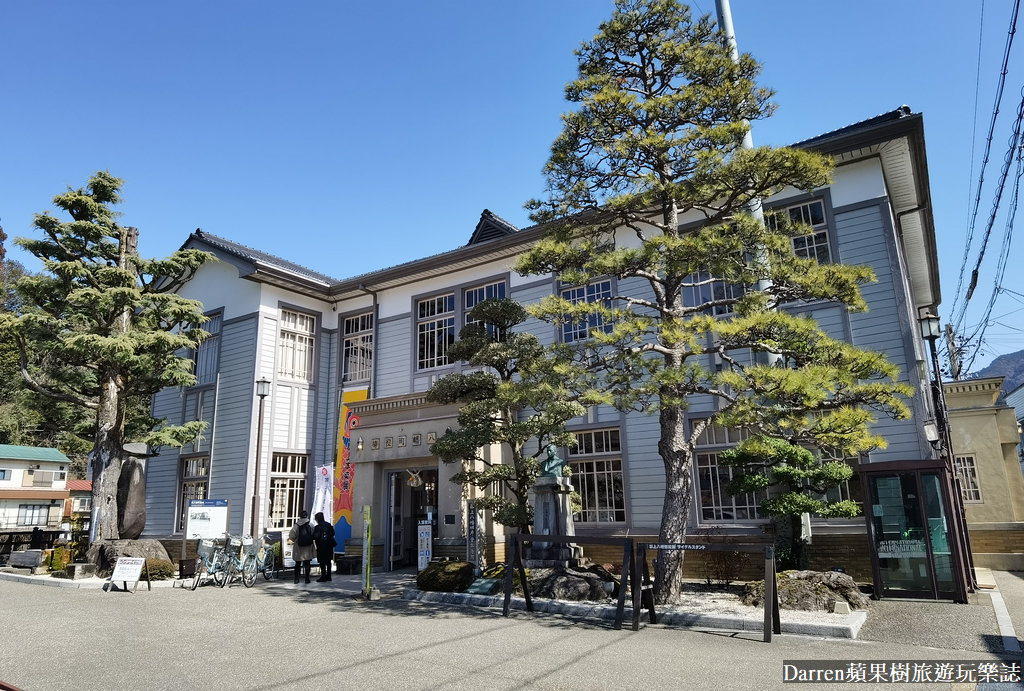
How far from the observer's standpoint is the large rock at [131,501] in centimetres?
1658

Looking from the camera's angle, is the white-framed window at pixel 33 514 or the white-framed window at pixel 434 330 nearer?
the white-framed window at pixel 434 330

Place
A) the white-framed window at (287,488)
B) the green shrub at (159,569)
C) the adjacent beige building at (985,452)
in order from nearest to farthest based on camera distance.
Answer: the green shrub at (159,569)
the white-framed window at (287,488)
the adjacent beige building at (985,452)

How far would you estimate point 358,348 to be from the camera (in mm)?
20156

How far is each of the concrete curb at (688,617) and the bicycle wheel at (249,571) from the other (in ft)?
16.4

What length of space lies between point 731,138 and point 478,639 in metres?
7.68

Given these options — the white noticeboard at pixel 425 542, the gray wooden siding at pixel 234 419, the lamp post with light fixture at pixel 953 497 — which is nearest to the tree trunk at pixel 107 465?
the gray wooden siding at pixel 234 419

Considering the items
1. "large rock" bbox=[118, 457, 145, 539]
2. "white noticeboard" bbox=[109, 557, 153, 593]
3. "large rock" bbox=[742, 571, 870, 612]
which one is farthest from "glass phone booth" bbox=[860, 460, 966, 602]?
"large rock" bbox=[118, 457, 145, 539]

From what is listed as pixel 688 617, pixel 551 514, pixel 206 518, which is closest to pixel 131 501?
pixel 206 518

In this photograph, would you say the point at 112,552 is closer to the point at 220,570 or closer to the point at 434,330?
the point at 220,570

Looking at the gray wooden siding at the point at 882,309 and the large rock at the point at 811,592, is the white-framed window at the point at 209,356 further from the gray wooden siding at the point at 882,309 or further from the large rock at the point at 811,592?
the gray wooden siding at the point at 882,309

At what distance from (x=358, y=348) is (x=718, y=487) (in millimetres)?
11820

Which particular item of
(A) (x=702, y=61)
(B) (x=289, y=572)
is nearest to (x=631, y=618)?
(A) (x=702, y=61)

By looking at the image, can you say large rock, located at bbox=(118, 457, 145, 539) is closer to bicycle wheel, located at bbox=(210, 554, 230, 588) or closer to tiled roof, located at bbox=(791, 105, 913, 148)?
bicycle wheel, located at bbox=(210, 554, 230, 588)

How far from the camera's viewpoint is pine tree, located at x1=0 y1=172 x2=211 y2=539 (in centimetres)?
1568
